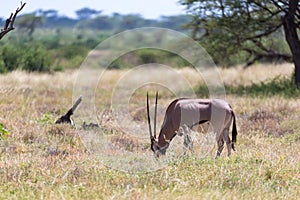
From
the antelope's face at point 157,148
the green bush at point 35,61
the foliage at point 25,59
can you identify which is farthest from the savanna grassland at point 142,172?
the green bush at point 35,61

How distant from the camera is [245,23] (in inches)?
698

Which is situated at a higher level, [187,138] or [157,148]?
[187,138]

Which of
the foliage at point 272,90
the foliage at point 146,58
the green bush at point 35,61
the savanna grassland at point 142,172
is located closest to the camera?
the savanna grassland at point 142,172

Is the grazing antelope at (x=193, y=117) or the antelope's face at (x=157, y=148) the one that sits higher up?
the grazing antelope at (x=193, y=117)

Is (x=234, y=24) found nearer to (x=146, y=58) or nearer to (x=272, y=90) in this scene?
(x=272, y=90)

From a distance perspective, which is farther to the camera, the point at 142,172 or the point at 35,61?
the point at 35,61

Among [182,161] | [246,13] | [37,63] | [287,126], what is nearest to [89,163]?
[182,161]

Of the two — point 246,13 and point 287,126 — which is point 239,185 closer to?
point 287,126

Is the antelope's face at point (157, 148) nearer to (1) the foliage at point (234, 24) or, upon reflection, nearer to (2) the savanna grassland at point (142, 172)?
(2) the savanna grassland at point (142, 172)

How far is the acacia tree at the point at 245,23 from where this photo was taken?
17.1 m

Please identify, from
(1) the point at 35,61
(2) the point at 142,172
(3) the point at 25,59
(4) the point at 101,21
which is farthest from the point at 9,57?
(4) the point at 101,21

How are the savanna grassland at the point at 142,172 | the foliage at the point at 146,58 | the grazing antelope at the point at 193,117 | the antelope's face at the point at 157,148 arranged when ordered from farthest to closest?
the foliage at the point at 146,58 < the grazing antelope at the point at 193,117 < the antelope's face at the point at 157,148 < the savanna grassland at the point at 142,172

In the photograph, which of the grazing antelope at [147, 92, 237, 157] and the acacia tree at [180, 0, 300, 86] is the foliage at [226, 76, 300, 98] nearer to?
the acacia tree at [180, 0, 300, 86]

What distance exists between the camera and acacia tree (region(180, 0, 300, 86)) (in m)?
17.1
